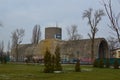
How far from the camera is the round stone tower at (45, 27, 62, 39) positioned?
97.6 meters

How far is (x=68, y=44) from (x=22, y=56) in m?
20.6

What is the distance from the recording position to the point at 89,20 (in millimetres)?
70312

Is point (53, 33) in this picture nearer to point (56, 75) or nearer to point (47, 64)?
point (47, 64)

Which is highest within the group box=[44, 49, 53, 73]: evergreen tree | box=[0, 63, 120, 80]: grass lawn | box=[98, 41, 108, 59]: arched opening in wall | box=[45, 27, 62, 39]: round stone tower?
box=[45, 27, 62, 39]: round stone tower

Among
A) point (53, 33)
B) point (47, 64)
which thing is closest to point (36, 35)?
point (53, 33)

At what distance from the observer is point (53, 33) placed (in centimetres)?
9756

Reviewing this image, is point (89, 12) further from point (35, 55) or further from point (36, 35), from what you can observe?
point (36, 35)

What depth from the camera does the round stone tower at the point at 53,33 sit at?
320ft

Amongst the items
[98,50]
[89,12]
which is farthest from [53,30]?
[89,12]

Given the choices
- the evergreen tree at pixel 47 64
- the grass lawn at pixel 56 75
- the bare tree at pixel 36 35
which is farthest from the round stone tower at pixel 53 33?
the grass lawn at pixel 56 75

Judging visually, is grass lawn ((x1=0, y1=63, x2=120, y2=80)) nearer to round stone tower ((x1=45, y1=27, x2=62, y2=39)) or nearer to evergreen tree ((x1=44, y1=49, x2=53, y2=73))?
evergreen tree ((x1=44, y1=49, x2=53, y2=73))

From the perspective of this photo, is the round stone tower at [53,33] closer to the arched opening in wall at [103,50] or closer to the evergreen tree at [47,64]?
the arched opening in wall at [103,50]

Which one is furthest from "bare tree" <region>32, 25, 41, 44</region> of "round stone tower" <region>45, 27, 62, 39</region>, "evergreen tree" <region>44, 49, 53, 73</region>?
"evergreen tree" <region>44, 49, 53, 73</region>

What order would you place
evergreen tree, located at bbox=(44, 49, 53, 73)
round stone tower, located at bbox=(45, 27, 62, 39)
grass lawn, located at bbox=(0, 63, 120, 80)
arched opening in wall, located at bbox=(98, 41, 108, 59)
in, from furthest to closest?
round stone tower, located at bbox=(45, 27, 62, 39) → arched opening in wall, located at bbox=(98, 41, 108, 59) → evergreen tree, located at bbox=(44, 49, 53, 73) → grass lawn, located at bbox=(0, 63, 120, 80)
